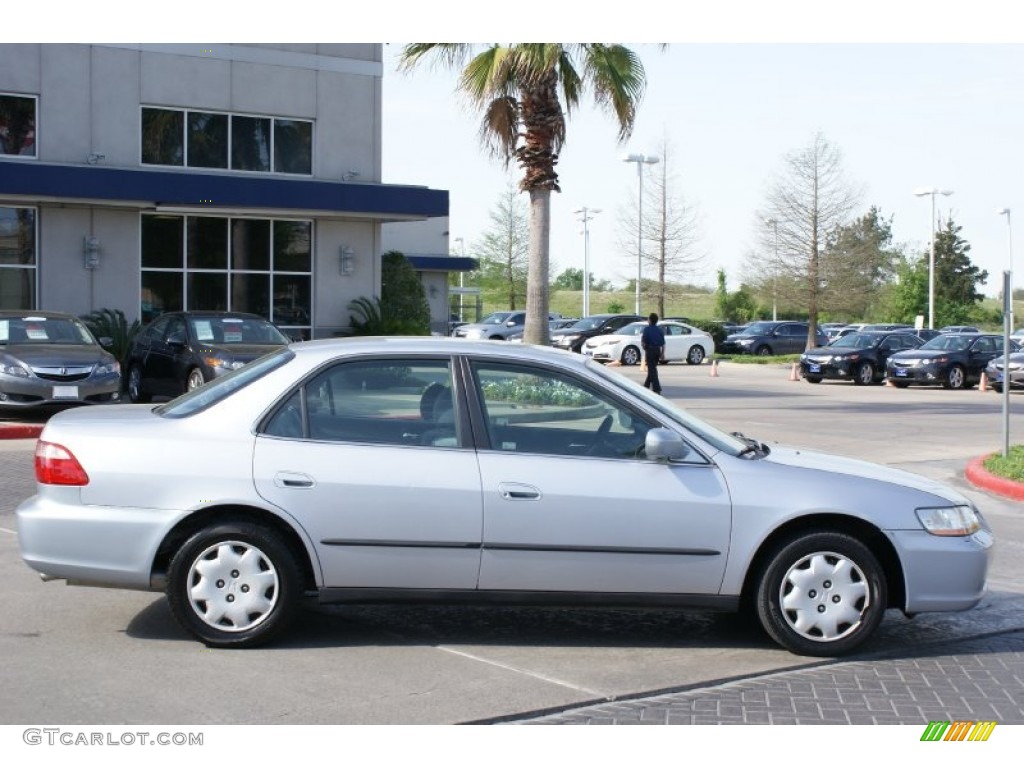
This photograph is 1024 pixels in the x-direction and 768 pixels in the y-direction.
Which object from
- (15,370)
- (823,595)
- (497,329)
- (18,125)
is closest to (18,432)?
(15,370)

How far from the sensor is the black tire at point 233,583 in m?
6.36

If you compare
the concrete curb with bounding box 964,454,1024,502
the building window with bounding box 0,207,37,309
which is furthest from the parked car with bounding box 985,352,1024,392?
the building window with bounding box 0,207,37,309

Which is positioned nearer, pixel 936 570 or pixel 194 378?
pixel 936 570

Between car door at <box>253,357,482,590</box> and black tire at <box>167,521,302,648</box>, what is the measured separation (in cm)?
20

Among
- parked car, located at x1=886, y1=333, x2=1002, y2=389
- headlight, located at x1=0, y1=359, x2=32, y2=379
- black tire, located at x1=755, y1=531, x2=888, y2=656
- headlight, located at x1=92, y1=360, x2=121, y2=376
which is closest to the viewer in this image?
black tire, located at x1=755, y1=531, x2=888, y2=656

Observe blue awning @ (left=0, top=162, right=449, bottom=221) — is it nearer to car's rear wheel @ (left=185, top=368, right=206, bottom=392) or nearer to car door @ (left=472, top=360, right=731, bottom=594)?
Answer: car's rear wheel @ (left=185, top=368, right=206, bottom=392)

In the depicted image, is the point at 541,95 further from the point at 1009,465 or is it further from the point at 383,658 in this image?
the point at 383,658

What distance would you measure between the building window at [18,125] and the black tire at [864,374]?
20148 mm

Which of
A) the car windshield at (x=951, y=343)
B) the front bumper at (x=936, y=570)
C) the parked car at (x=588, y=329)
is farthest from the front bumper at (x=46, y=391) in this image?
the parked car at (x=588, y=329)

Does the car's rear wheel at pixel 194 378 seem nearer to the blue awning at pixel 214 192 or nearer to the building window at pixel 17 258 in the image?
the blue awning at pixel 214 192

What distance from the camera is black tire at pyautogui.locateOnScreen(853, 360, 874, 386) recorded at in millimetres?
33062

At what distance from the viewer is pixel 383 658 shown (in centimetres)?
641

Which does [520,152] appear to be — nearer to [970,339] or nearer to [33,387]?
[33,387]

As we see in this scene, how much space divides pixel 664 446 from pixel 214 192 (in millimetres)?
20284
